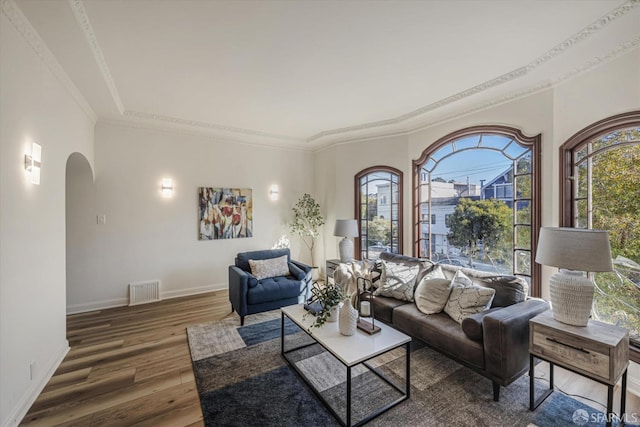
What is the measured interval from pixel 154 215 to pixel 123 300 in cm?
139

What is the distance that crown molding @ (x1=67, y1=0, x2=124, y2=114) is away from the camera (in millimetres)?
1909

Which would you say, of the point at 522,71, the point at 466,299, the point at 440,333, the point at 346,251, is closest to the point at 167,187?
the point at 346,251

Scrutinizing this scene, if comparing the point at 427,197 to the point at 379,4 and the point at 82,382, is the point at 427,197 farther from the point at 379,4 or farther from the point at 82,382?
the point at 82,382

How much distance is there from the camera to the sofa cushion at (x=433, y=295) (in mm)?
2773

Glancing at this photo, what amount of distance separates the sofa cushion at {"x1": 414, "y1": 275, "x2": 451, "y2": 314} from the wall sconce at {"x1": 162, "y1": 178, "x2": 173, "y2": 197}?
415cm

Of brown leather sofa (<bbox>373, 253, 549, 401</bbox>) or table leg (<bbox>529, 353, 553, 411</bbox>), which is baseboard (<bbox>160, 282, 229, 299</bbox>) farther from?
table leg (<bbox>529, 353, 553, 411</bbox>)

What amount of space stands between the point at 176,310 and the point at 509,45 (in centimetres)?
506

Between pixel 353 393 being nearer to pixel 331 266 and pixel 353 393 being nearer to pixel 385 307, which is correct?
pixel 385 307

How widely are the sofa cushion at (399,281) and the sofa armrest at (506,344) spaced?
1.00 metres

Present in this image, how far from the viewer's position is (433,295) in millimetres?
2814

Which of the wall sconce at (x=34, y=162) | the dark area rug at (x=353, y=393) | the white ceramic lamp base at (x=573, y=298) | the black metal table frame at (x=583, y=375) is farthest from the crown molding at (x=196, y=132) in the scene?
the black metal table frame at (x=583, y=375)

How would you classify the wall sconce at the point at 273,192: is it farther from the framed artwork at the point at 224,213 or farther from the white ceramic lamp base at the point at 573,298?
the white ceramic lamp base at the point at 573,298

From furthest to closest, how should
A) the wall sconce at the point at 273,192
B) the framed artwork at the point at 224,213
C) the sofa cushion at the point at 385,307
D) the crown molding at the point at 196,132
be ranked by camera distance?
the wall sconce at the point at 273,192
the framed artwork at the point at 224,213
the crown molding at the point at 196,132
the sofa cushion at the point at 385,307

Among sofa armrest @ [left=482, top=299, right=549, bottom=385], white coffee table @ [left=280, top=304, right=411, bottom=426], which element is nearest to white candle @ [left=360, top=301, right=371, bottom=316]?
white coffee table @ [left=280, top=304, right=411, bottom=426]
